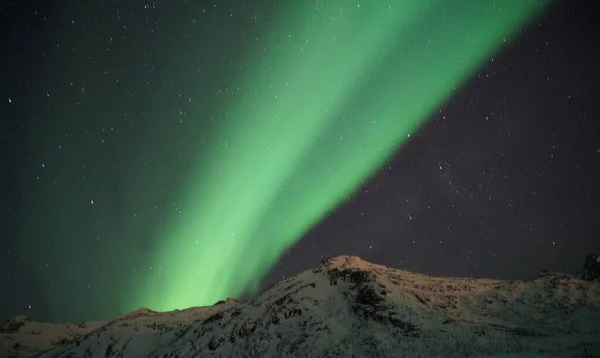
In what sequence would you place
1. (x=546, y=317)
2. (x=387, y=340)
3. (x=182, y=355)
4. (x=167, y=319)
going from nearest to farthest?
(x=387, y=340)
(x=546, y=317)
(x=182, y=355)
(x=167, y=319)

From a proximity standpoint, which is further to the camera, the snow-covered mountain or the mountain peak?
the mountain peak

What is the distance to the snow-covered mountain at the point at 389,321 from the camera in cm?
2230

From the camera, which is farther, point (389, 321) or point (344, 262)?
point (344, 262)

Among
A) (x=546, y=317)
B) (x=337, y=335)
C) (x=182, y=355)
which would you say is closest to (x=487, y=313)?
(x=546, y=317)

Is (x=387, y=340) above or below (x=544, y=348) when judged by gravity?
above

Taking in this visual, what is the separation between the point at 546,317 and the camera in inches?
1054

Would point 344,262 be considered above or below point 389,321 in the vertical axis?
above

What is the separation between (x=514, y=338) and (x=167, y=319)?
43.9 meters

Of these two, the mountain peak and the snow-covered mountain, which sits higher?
the mountain peak

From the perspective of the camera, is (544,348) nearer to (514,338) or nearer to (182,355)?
(514,338)

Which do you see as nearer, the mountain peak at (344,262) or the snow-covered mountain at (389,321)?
the snow-covered mountain at (389,321)

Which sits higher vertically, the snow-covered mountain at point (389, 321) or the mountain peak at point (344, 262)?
the mountain peak at point (344, 262)

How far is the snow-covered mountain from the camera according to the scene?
878 inches

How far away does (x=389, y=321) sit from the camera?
27.2 meters
